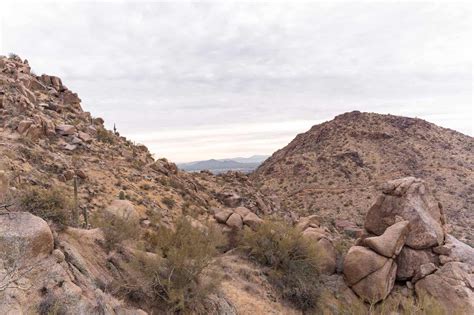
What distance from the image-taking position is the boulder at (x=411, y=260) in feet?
43.8

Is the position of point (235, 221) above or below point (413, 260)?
above

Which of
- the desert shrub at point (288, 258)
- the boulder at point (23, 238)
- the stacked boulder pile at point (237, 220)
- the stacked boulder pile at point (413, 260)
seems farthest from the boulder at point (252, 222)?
the boulder at point (23, 238)

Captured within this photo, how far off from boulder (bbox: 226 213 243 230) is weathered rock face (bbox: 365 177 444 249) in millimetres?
6057

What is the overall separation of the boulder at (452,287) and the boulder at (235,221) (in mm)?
7747

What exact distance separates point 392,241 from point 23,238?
12.5 m

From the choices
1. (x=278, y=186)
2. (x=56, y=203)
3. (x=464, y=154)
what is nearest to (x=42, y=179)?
(x=56, y=203)

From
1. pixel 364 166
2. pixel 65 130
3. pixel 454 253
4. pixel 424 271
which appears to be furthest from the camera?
pixel 364 166

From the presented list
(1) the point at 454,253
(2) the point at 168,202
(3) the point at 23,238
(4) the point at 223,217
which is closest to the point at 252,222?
(4) the point at 223,217

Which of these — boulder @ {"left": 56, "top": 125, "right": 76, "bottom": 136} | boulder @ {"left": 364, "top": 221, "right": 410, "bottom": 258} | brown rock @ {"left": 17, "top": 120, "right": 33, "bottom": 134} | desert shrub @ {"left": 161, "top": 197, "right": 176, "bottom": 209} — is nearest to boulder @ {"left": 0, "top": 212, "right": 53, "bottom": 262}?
desert shrub @ {"left": 161, "top": 197, "right": 176, "bottom": 209}

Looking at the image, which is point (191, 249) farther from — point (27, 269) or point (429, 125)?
point (429, 125)

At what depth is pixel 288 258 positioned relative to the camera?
46.1 ft

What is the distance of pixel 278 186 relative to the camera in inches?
2103

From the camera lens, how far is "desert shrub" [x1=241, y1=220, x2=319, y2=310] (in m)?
12.9

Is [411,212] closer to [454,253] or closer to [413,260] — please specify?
[413,260]
